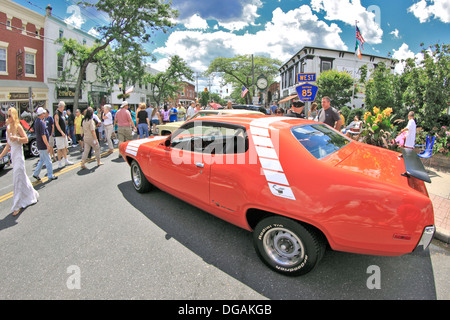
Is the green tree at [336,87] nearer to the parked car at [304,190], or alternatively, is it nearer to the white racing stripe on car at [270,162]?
the parked car at [304,190]

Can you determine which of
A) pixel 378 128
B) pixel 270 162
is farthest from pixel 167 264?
pixel 378 128

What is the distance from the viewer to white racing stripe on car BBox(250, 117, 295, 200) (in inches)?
93.4

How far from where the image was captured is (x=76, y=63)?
63.9 ft

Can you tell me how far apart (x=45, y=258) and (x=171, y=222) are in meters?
1.59

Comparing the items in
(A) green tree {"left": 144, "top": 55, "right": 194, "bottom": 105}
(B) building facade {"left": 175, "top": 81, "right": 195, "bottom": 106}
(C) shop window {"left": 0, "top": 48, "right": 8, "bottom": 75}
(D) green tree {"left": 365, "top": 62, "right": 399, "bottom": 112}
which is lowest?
(D) green tree {"left": 365, "top": 62, "right": 399, "bottom": 112}

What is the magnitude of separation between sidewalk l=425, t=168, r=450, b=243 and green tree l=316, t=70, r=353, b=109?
1924cm

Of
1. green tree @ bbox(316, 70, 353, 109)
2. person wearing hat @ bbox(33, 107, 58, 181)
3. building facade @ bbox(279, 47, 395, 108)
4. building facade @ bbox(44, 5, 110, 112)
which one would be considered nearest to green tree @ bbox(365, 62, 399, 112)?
green tree @ bbox(316, 70, 353, 109)

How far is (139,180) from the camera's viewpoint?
4.78 meters

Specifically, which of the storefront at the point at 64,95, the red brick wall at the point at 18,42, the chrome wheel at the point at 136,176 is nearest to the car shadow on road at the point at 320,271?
the chrome wheel at the point at 136,176

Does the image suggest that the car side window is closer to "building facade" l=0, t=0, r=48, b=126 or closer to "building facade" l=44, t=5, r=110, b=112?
"building facade" l=0, t=0, r=48, b=126

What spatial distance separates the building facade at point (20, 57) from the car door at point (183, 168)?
51.1ft

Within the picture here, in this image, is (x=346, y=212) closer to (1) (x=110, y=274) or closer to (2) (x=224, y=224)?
(2) (x=224, y=224)

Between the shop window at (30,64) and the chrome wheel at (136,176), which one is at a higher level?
the shop window at (30,64)

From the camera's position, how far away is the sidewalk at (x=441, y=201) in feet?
10.6
